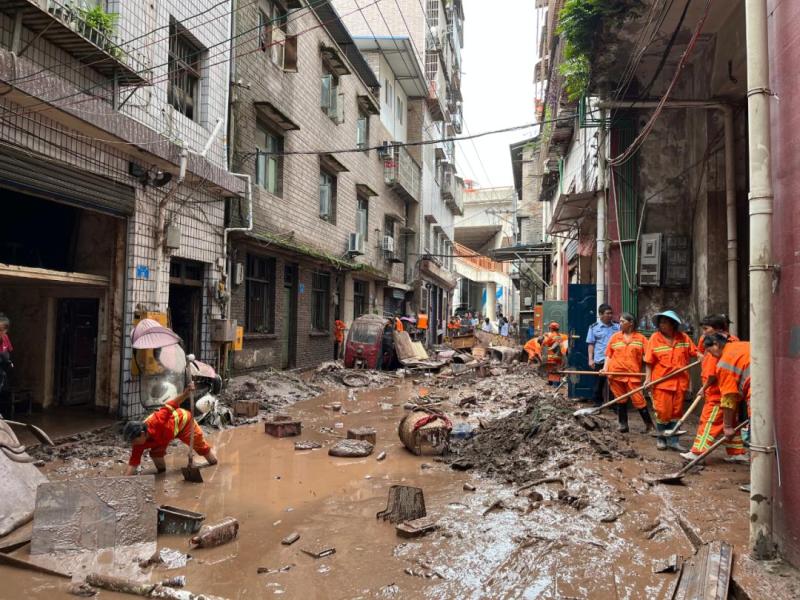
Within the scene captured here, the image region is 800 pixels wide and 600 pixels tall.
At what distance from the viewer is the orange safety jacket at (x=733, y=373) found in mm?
4965

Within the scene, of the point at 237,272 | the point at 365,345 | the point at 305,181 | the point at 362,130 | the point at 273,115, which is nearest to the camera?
the point at 237,272

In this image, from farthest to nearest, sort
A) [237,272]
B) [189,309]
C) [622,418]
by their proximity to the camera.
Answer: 1. [237,272]
2. [189,309]
3. [622,418]

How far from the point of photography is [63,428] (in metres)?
7.75

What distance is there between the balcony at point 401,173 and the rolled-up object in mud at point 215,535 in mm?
19225

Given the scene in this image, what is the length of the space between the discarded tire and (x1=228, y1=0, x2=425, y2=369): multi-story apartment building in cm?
551

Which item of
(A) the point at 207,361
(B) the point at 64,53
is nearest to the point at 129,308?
(A) the point at 207,361

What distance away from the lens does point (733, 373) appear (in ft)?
16.5

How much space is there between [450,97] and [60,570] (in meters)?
36.8

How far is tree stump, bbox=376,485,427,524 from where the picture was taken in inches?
185

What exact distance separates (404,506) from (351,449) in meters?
2.49

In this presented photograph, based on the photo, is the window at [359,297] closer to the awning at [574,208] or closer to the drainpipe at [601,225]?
the awning at [574,208]

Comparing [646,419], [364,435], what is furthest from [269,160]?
[646,419]

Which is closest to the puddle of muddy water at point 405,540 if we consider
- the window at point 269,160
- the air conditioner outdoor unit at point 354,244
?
the window at point 269,160

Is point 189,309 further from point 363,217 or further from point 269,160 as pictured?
point 363,217
